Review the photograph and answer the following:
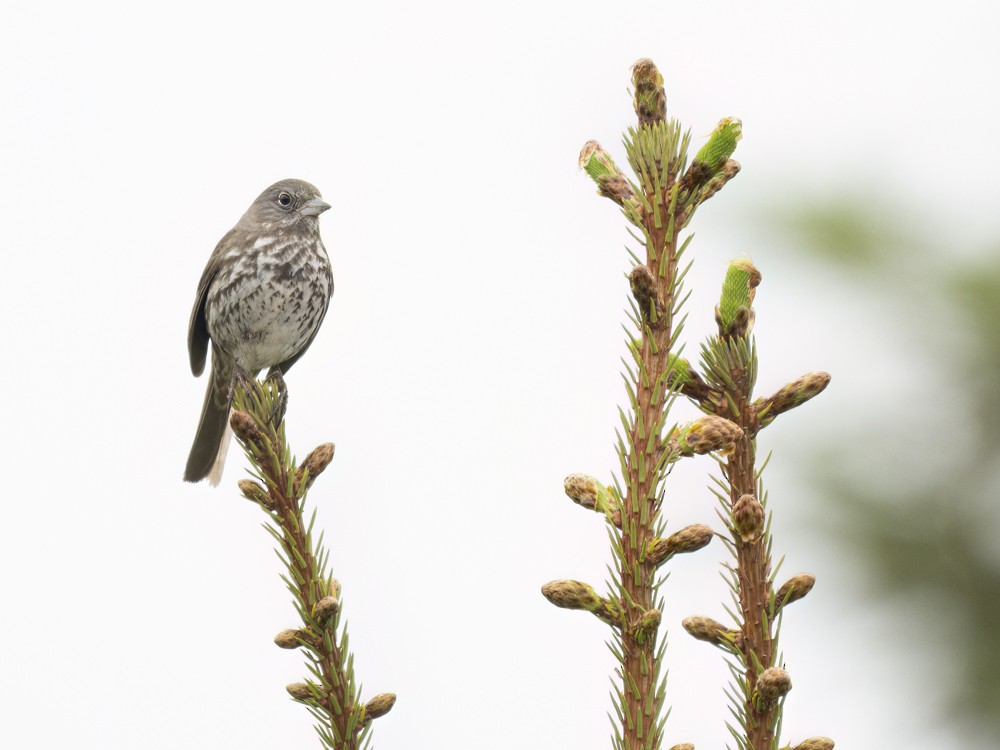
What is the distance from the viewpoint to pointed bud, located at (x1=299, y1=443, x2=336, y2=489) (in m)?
2.32

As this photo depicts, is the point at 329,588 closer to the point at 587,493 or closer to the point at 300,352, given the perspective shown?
the point at 587,493

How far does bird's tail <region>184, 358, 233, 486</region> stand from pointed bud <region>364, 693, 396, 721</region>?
3.36 metres

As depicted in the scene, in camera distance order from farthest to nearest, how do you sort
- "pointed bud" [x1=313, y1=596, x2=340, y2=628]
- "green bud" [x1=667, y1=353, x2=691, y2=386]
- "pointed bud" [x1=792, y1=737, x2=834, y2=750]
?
"pointed bud" [x1=313, y1=596, x2=340, y2=628] < "green bud" [x1=667, y1=353, x2=691, y2=386] < "pointed bud" [x1=792, y1=737, x2=834, y2=750]

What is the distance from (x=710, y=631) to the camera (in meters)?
1.79

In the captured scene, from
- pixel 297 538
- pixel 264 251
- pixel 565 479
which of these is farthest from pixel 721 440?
pixel 264 251

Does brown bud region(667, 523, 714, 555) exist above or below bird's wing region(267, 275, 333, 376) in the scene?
below

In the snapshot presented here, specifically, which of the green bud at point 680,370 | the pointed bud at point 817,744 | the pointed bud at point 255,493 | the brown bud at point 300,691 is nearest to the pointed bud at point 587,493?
the green bud at point 680,370

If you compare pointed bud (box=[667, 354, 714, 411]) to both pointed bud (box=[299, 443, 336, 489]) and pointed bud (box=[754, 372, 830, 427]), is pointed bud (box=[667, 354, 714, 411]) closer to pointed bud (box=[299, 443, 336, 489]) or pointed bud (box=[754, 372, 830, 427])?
pointed bud (box=[754, 372, 830, 427])

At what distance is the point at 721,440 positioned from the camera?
1715mm

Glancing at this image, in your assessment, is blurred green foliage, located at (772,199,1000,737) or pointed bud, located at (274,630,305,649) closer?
pointed bud, located at (274,630,305,649)

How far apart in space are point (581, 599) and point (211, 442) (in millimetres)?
3867

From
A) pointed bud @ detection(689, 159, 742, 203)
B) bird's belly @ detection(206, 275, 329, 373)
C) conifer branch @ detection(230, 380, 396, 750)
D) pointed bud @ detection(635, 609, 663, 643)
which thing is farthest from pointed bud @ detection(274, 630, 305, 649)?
bird's belly @ detection(206, 275, 329, 373)

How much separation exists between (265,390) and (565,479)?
3.80ft

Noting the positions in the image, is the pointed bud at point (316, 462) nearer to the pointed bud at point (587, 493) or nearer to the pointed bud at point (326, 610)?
the pointed bud at point (326, 610)
